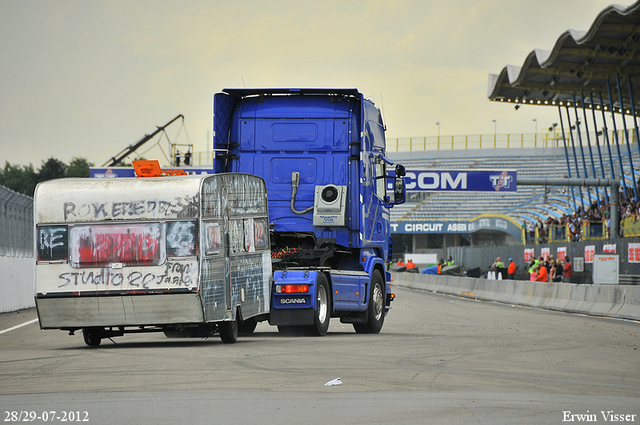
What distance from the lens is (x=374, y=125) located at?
17766 millimetres

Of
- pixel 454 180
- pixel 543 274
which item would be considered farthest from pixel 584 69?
pixel 543 274

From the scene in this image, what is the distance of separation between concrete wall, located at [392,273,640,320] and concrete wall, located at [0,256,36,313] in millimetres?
14643

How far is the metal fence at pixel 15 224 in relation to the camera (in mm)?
26391

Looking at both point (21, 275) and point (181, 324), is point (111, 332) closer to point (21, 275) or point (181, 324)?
point (181, 324)

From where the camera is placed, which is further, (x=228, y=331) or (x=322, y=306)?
(x=322, y=306)

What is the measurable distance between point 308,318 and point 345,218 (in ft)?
6.31

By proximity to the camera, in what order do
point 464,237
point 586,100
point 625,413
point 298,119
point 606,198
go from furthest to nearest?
point 464,237
point 586,100
point 606,198
point 298,119
point 625,413

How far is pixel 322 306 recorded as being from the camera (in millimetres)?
16266

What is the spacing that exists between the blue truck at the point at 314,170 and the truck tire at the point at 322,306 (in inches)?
0.9

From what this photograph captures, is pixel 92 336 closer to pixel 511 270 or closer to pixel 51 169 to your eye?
pixel 511 270

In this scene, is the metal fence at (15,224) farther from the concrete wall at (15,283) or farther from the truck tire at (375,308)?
the truck tire at (375,308)

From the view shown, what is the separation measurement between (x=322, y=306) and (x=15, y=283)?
14281 millimetres

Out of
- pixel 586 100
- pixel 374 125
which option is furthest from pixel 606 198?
pixel 374 125

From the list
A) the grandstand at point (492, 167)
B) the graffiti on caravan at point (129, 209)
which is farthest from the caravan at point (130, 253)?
the grandstand at point (492, 167)
